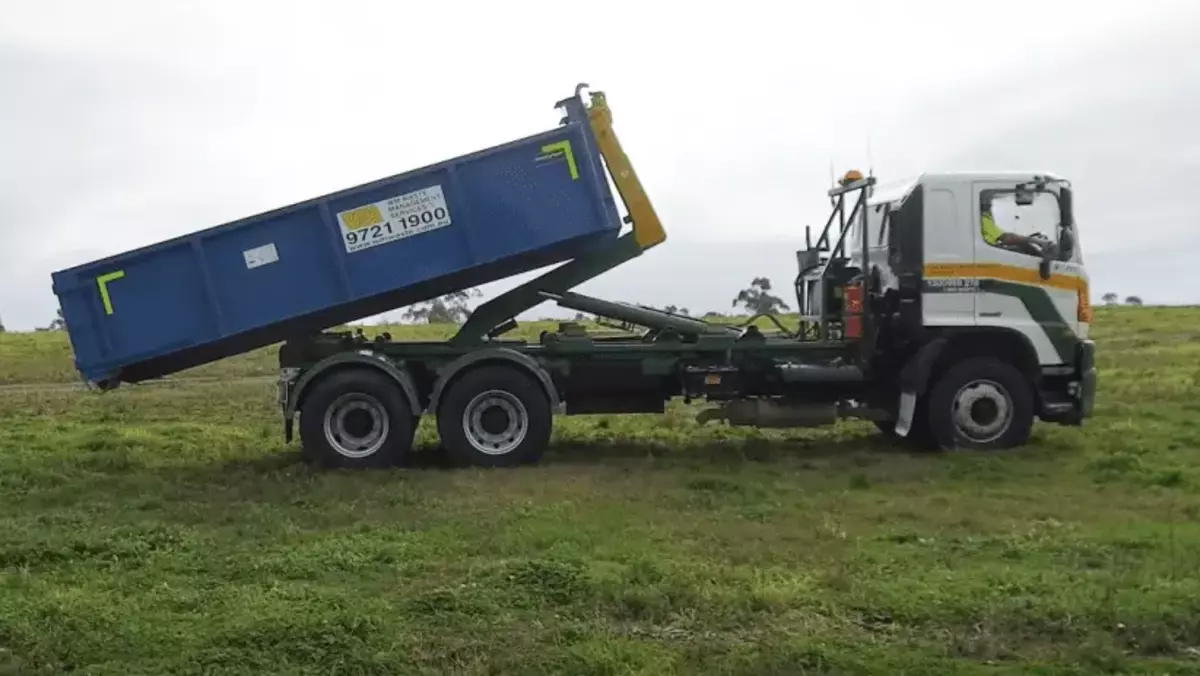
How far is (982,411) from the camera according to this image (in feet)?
36.8

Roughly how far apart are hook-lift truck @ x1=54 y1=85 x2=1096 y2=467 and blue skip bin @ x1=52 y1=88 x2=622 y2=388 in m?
0.02

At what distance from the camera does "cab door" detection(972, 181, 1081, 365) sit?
36.1 ft

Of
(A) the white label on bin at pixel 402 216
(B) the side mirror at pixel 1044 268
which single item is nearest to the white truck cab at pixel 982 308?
(B) the side mirror at pixel 1044 268

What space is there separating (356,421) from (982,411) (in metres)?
5.80

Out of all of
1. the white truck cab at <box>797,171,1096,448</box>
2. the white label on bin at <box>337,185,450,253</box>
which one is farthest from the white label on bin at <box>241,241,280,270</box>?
the white truck cab at <box>797,171,1096,448</box>

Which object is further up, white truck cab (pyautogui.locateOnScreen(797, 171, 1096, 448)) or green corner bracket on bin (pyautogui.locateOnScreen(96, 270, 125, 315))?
green corner bracket on bin (pyautogui.locateOnScreen(96, 270, 125, 315))

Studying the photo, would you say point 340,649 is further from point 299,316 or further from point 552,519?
point 299,316

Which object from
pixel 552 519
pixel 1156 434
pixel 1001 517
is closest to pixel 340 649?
pixel 552 519

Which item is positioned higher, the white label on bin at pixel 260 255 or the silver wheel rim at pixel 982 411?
the white label on bin at pixel 260 255

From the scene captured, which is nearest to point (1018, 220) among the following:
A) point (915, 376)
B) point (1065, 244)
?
point (1065, 244)

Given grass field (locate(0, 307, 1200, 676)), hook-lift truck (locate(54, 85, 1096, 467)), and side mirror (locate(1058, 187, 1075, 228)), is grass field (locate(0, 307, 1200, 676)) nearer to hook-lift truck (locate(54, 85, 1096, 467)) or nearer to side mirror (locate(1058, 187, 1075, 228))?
hook-lift truck (locate(54, 85, 1096, 467))

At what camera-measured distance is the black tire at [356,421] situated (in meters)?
10.5

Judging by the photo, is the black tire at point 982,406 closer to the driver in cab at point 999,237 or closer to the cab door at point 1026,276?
the cab door at point 1026,276

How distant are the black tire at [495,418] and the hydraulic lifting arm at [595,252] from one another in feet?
2.06
